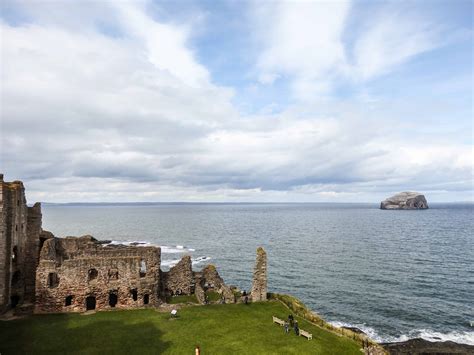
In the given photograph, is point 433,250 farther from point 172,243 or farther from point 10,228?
point 10,228

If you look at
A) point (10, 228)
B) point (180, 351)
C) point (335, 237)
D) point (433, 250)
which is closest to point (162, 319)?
point (180, 351)

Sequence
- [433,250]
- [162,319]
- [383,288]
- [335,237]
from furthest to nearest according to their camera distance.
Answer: [335,237]
[433,250]
[383,288]
[162,319]

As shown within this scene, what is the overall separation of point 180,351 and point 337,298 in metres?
34.9

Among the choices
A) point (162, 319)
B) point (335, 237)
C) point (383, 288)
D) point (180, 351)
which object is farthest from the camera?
point (335, 237)

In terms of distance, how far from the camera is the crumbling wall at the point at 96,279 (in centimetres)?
3097

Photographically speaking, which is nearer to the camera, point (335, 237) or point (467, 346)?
point (467, 346)

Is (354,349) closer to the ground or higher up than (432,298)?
higher up

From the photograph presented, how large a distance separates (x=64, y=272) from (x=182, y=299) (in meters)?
12.0

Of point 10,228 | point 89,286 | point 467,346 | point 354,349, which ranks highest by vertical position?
point 10,228

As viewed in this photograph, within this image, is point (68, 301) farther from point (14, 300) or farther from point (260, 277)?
point (260, 277)

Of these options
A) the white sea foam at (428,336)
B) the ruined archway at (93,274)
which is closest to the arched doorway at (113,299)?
the ruined archway at (93,274)

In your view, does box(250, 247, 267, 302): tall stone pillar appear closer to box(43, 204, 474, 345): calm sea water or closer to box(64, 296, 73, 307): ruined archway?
box(43, 204, 474, 345): calm sea water

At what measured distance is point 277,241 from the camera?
11212cm

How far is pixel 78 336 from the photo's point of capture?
26625 millimetres
